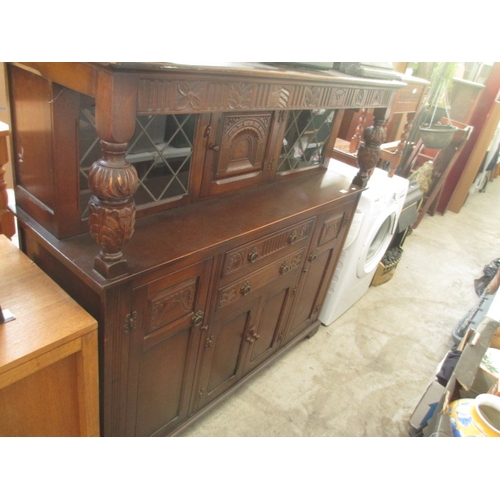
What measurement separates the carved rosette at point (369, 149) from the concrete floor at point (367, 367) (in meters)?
1.08

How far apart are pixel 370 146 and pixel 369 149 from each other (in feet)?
0.05

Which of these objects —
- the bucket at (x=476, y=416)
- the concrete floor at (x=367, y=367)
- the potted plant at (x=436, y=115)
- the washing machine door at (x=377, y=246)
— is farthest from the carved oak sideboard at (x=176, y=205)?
the potted plant at (x=436, y=115)

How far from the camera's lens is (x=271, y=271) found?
159cm

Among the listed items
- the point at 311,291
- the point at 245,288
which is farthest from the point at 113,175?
the point at 311,291

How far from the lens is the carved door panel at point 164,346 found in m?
1.13

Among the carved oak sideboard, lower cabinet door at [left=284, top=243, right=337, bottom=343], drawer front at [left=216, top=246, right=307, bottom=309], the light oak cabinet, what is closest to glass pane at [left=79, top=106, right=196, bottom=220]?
the carved oak sideboard

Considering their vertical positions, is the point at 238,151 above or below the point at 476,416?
above

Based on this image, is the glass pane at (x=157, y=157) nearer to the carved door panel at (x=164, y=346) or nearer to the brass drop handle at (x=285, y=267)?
the carved door panel at (x=164, y=346)

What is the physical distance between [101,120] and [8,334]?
1.73 ft

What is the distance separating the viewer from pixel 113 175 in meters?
0.80

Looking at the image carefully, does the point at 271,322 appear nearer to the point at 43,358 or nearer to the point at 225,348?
the point at 225,348

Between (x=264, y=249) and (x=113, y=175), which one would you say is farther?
(x=264, y=249)

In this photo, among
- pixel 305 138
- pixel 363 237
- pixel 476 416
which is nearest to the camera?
pixel 476 416
